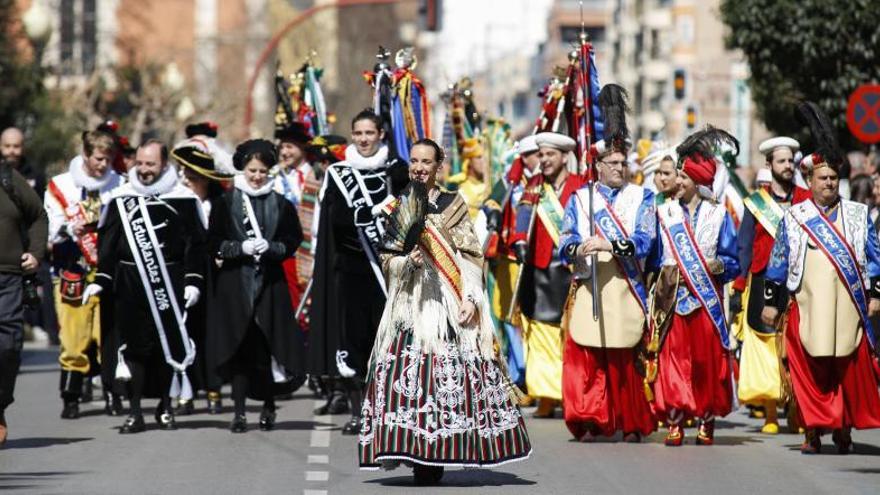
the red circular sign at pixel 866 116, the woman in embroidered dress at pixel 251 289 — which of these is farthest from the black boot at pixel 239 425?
the red circular sign at pixel 866 116

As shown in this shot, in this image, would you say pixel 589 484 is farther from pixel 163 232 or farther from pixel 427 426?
pixel 163 232

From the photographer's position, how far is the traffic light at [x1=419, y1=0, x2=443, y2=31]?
35.8 metres

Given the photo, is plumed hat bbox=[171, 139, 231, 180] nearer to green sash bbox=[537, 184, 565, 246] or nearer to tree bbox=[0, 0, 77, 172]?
green sash bbox=[537, 184, 565, 246]

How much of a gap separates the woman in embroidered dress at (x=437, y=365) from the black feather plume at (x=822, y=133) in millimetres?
3126

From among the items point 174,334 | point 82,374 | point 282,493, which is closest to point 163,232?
point 174,334

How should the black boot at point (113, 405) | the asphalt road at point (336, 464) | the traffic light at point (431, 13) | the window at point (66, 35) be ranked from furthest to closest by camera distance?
1. the window at point (66, 35)
2. the traffic light at point (431, 13)
3. the black boot at point (113, 405)
4. the asphalt road at point (336, 464)

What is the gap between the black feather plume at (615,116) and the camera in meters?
15.6

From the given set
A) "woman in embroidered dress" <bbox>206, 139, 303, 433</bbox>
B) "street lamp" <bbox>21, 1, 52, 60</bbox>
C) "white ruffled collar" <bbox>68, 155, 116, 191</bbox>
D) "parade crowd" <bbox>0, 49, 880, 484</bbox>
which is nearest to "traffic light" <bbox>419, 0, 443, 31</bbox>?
"street lamp" <bbox>21, 1, 52, 60</bbox>

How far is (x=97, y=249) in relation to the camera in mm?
16859

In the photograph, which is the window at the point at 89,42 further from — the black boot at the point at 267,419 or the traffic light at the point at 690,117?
the black boot at the point at 267,419

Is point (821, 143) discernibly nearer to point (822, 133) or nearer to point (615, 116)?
point (822, 133)

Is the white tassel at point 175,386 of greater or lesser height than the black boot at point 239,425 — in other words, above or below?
above

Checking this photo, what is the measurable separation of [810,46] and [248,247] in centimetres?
1711

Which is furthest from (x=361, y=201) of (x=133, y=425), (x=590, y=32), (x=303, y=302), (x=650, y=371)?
(x=590, y=32)
